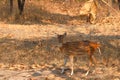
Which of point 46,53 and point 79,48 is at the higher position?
point 79,48

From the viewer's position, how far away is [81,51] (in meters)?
7.43

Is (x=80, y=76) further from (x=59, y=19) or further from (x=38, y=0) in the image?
(x=38, y=0)

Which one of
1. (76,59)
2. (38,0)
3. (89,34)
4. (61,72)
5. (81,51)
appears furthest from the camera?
(38,0)

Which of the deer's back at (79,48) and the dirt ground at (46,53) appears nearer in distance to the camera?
the deer's back at (79,48)

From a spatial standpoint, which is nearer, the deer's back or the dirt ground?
the deer's back

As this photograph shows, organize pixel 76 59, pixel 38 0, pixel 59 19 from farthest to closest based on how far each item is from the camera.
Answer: pixel 38 0 → pixel 59 19 → pixel 76 59

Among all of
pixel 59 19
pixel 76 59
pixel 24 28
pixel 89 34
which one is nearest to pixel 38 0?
pixel 59 19

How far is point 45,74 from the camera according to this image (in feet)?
25.9

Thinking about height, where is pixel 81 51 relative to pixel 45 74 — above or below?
above

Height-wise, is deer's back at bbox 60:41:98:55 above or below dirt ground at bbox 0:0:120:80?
above

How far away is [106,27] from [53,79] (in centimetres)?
696

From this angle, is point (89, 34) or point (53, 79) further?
point (89, 34)

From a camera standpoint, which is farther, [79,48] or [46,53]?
[46,53]

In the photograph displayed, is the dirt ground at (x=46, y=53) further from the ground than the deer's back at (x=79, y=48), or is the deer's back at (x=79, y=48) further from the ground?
the deer's back at (x=79, y=48)
